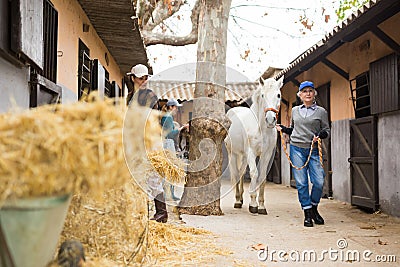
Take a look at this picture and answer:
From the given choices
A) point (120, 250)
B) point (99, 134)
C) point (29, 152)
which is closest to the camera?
point (29, 152)

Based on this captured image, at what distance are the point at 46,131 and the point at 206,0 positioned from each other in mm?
5591

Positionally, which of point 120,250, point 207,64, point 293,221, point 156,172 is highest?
point 207,64

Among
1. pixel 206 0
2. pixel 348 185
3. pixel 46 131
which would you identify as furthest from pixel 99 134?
pixel 348 185

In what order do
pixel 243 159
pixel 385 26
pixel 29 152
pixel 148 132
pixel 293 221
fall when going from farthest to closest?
pixel 243 159, pixel 385 26, pixel 293 221, pixel 148 132, pixel 29 152

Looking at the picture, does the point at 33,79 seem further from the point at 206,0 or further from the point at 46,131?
the point at 206,0

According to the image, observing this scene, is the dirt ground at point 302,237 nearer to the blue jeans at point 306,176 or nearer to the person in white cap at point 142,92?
the blue jeans at point 306,176

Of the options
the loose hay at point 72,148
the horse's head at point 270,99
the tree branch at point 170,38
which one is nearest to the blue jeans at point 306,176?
the horse's head at point 270,99

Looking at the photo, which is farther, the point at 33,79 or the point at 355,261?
the point at 33,79

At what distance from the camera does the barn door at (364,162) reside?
23.1 feet

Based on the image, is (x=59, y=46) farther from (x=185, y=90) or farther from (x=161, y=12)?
(x=185, y=90)

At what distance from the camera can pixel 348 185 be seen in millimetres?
8352

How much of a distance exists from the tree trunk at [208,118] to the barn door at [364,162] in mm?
2314

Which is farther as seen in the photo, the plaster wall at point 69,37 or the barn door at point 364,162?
the barn door at point 364,162

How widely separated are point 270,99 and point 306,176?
3.92 ft
